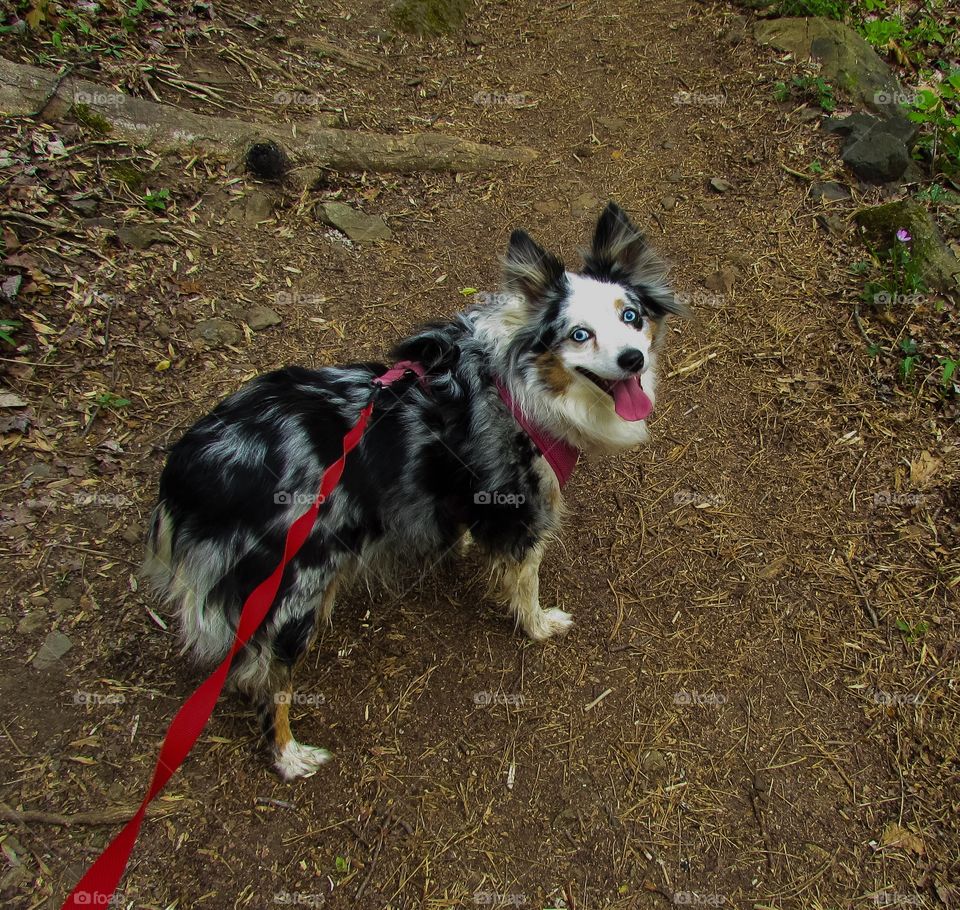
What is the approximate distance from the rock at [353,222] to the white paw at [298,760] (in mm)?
3395

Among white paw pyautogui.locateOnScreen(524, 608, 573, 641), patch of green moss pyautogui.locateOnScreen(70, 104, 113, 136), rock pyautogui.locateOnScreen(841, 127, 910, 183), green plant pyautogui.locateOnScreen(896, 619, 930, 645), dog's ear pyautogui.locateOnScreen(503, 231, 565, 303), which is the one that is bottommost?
white paw pyautogui.locateOnScreen(524, 608, 573, 641)

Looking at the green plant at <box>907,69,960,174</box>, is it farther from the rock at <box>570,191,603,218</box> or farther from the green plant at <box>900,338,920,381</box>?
the rock at <box>570,191,603,218</box>

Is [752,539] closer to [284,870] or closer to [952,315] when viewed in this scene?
[952,315]

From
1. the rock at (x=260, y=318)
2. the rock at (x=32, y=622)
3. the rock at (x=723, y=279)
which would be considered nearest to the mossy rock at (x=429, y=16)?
the rock at (x=260, y=318)

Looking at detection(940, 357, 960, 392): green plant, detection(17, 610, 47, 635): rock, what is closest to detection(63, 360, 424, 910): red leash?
detection(17, 610, 47, 635): rock

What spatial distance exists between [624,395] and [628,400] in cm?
3

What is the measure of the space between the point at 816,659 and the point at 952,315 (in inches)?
103

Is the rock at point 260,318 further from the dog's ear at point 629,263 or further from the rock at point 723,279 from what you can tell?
the rock at point 723,279

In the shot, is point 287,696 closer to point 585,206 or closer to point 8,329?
point 8,329

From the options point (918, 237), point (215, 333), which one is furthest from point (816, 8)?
point (215, 333)

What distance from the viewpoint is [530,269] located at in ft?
8.68

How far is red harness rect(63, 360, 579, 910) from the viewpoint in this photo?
1.44 m

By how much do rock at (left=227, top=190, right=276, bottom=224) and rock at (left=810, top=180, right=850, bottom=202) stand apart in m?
4.08

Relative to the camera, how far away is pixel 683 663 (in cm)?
312
